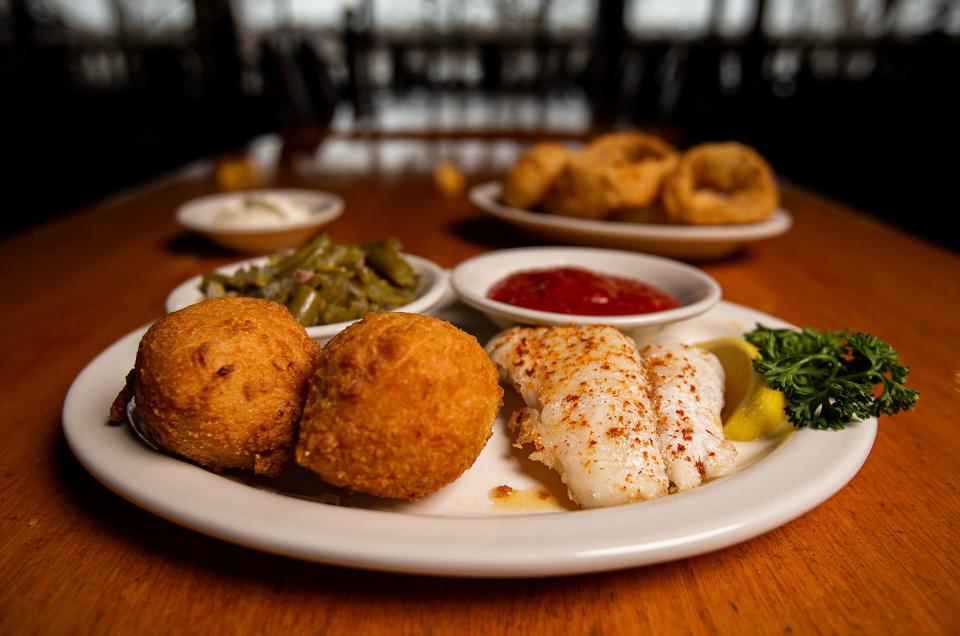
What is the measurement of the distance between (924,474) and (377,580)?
1.17m

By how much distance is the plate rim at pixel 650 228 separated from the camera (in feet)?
9.14

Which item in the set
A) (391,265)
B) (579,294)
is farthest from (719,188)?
(391,265)

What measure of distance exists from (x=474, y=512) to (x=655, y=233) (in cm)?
189

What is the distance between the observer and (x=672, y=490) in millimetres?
1233

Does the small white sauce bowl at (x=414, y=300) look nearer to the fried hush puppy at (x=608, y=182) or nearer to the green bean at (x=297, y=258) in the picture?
the green bean at (x=297, y=258)

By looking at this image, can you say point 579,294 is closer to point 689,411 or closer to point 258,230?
point 689,411

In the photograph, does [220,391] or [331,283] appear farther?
[331,283]

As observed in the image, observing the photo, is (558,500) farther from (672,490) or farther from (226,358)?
(226,358)

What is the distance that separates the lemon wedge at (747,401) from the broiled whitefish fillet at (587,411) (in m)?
0.23

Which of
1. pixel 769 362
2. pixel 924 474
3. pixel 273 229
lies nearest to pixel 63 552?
pixel 769 362

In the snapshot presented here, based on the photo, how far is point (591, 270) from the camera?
229 cm

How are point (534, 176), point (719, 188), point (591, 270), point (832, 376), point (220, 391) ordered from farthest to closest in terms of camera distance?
1. point (534, 176)
2. point (719, 188)
3. point (591, 270)
4. point (832, 376)
5. point (220, 391)

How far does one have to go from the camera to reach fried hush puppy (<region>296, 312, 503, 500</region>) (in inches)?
44.0

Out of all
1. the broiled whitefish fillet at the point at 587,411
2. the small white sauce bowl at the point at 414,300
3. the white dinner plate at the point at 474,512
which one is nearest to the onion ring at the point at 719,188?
the small white sauce bowl at the point at 414,300
